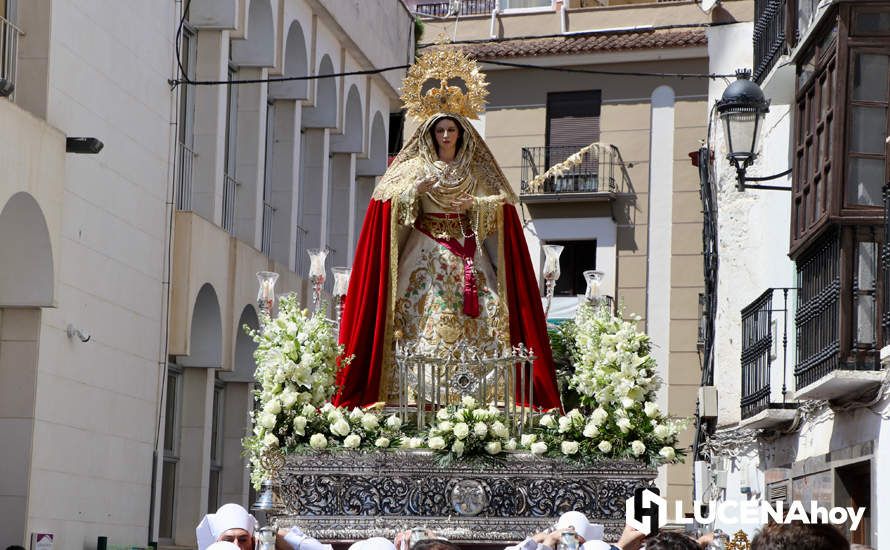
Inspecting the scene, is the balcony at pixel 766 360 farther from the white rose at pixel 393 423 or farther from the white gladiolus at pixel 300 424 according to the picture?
the white gladiolus at pixel 300 424

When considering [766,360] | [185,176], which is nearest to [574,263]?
[766,360]

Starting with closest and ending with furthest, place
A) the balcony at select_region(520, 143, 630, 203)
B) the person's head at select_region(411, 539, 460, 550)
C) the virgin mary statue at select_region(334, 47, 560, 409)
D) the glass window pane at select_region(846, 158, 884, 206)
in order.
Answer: the person's head at select_region(411, 539, 460, 550), the virgin mary statue at select_region(334, 47, 560, 409), the glass window pane at select_region(846, 158, 884, 206), the balcony at select_region(520, 143, 630, 203)

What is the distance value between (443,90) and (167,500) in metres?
8.10

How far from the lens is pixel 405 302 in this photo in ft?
32.6

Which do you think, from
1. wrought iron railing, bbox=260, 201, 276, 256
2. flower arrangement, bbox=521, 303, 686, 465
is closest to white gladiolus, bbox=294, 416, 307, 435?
flower arrangement, bbox=521, 303, 686, 465

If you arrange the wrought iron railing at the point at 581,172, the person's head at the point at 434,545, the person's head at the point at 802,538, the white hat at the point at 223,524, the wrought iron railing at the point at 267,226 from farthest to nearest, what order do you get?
the wrought iron railing at the point at 581,172 → the wrought iron railing at the point at 267,226 → the white hat at the point at 223,524 → the person's head at the point at 434,545 → the person's head at the point at 802,538

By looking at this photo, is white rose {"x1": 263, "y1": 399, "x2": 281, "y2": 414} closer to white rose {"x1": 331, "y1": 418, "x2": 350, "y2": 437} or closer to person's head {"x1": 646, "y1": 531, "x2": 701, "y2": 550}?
white rose {"x1": 331, "y1": 418, "x2": 350, "y2": 437}

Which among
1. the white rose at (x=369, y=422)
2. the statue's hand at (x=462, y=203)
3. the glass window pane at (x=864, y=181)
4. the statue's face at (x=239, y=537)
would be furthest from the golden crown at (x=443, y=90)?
the glass window pane at (x=864, y=181)

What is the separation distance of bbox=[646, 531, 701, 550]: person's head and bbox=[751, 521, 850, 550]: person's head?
Result: 0.37 meters

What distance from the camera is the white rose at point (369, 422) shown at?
891cm

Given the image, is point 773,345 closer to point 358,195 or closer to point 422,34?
point 358,195

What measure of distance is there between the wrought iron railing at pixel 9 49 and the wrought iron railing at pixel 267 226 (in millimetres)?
7042

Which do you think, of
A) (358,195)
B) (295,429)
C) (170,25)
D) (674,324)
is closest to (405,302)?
(295,429)

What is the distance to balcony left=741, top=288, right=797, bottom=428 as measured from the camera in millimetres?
15305
